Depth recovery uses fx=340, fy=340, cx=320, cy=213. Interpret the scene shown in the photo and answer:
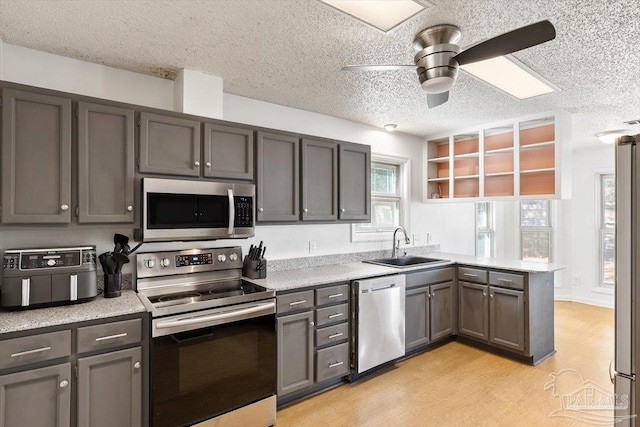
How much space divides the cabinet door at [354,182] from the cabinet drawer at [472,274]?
51.0 inches

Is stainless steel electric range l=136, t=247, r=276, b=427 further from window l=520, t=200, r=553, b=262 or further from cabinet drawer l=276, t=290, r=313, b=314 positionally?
window l=520, t=200, r=553, b=262

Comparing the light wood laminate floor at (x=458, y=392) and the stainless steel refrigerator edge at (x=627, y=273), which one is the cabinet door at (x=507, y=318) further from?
the stainless steel refrigerator edge at (x=627, y=273)

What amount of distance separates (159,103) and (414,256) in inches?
131

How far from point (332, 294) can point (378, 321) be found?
1.91ft

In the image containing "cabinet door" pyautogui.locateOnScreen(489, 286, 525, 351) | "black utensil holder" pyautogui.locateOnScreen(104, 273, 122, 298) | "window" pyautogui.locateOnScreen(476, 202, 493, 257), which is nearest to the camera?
"black utensil holder" pyautogui.locateOnScreen(104, 273, 122, 298)

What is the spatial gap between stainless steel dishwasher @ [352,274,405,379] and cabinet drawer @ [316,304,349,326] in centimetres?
10

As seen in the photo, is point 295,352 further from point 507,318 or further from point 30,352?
point 507,318

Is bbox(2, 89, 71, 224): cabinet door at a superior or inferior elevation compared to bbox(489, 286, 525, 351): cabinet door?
superior

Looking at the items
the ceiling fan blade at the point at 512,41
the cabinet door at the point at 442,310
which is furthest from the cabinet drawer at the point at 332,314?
the ceiling fan blade at the point at 512,41

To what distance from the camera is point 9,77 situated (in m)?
2.18

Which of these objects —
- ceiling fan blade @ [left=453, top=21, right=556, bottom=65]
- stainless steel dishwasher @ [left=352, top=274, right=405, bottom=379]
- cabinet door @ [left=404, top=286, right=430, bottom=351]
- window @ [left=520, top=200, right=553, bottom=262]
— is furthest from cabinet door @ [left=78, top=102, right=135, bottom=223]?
window @ [left=520, top=200, right=553, bottom=262]

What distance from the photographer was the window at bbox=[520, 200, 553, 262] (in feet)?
18.7

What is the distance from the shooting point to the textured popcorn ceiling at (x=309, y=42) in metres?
1.82

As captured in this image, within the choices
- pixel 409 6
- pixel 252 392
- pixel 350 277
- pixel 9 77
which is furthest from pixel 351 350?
pixel 9 77
